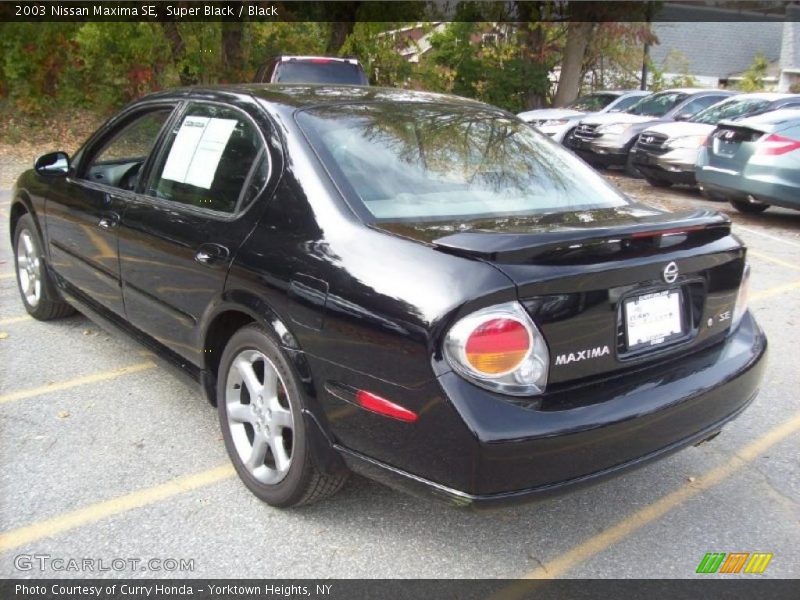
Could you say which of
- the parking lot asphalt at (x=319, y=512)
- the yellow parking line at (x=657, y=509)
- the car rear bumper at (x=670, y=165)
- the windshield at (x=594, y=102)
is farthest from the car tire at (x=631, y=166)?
the yellow parking line at (x=657, y=509)

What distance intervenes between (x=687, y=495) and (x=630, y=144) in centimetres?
1053

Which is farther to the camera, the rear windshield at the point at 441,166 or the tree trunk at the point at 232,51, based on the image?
the tree trunk at the point at 232,51

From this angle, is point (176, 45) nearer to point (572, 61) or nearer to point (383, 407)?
point (572, 61)

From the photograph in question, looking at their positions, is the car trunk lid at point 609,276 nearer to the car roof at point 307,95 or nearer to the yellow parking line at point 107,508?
the car roof at point 307,95

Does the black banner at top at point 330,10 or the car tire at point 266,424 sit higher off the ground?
the black banner at top at point 330,10

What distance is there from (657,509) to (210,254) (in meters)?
2.12

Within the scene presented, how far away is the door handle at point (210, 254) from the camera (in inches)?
120

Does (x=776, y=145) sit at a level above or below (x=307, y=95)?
below

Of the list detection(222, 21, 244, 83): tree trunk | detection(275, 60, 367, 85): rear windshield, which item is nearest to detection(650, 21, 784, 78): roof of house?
detection(222, 21, 244, 83): tree trunk

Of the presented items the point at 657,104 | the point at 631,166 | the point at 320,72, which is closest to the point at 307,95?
the point at 320,72

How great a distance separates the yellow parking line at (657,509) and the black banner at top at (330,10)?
1546 centimetres

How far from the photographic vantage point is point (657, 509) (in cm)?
311

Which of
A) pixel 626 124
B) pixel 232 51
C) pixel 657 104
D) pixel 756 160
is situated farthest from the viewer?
pixel 232 51

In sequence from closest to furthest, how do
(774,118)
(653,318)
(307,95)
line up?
(653,318), (307,95), (774,118)
